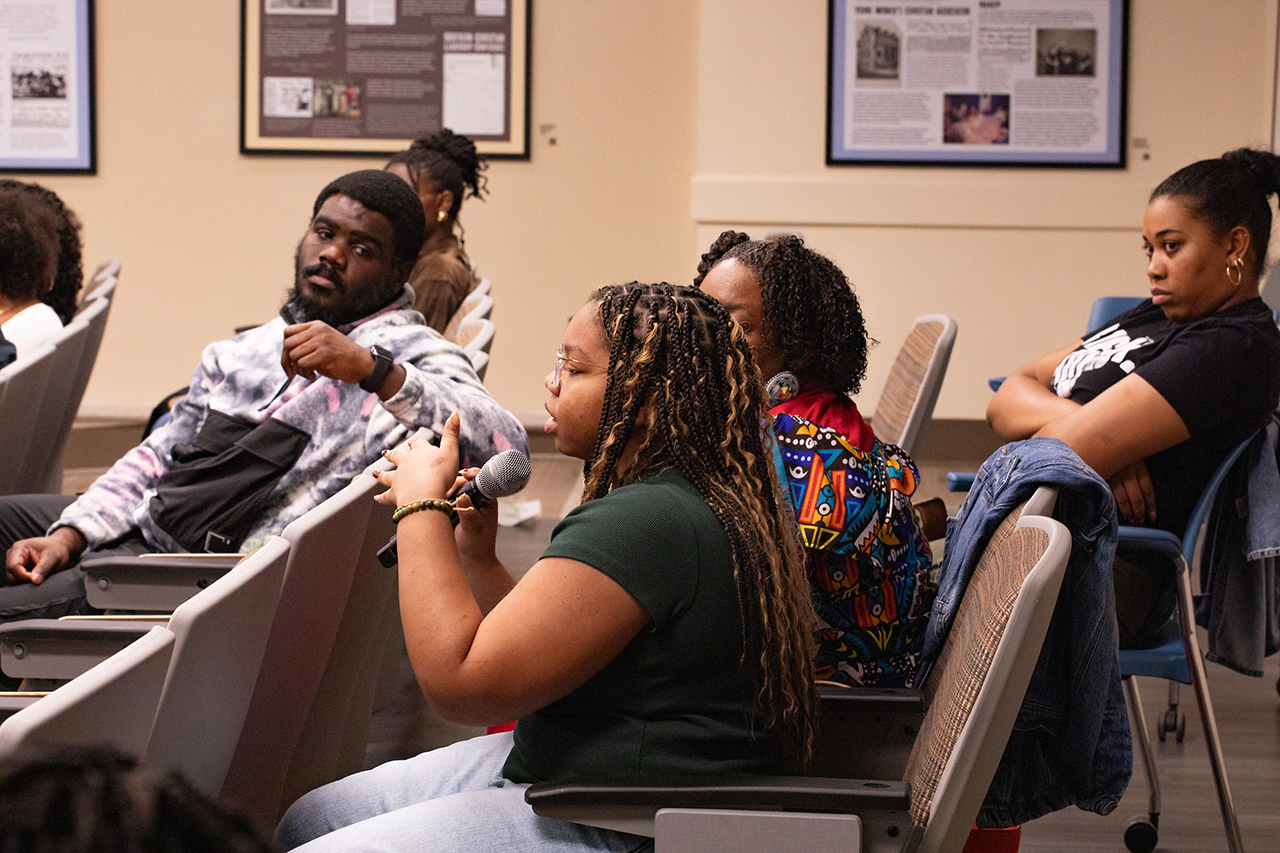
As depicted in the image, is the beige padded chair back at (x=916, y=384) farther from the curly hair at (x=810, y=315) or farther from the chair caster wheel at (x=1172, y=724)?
the chair caster wheel at (x=1172, y=724)

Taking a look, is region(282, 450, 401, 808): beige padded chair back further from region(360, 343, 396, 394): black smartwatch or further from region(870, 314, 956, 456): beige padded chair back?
region(870, 314, 956, 456): beige padded chair back

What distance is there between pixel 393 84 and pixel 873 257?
7.76 ft

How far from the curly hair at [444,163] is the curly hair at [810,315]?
7.09 ft

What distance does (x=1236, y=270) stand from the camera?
2.24 meters

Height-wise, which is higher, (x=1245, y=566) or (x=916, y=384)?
(x=916, y=384)

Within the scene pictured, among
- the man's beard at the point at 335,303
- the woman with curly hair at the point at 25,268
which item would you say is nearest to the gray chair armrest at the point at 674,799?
the man's beard at the point at 335,303

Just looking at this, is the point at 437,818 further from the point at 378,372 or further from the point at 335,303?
the point at 335,303

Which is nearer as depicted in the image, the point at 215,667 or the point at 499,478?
the point at 215,667

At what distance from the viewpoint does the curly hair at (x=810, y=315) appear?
6.41ft

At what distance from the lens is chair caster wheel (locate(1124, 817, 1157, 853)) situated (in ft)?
7.06

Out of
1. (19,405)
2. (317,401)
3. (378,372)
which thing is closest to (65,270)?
(19,405)

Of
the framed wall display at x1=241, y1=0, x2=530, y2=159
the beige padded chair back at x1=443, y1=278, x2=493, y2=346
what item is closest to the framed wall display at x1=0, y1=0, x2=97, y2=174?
the framed wall display at x1=241, y1=0, x2=530, y2=159

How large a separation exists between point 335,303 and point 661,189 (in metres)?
3.57

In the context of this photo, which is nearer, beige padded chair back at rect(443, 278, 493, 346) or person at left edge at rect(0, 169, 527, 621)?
person at left edge at rect(0, 169, 527, 621)
